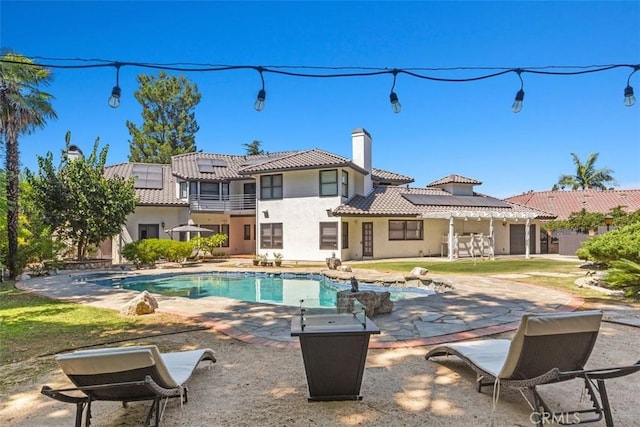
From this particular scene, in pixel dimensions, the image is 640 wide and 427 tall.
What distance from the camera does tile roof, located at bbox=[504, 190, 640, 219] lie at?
98.6 ft

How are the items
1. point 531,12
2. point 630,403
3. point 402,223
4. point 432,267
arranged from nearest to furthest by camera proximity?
1. point 630,403
2. point 531,12
3. point 432,267
4. point 402,223

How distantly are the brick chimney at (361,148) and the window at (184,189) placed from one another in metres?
11.1

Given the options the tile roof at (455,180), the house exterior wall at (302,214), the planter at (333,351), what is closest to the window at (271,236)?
the house exterior wall at (302,214)

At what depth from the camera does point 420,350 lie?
5.30 meters

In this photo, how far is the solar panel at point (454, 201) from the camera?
24.1m

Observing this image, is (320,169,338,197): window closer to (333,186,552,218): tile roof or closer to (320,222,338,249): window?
(333,186,552,218): tile roof

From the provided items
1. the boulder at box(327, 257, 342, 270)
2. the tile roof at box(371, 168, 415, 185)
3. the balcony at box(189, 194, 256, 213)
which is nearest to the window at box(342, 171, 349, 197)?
the boulder at box(327, 257, 342, 270)

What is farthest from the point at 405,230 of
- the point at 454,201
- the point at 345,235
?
the point at 454,201

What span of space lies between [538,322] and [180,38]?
9.71 m

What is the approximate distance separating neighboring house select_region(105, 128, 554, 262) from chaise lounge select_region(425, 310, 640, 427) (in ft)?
55.1

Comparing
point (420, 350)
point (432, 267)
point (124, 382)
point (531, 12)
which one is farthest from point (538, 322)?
point (432, 267)

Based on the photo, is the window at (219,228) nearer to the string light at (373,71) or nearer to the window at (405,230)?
the window at (405,230)

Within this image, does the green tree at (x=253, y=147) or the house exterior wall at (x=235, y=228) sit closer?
the house exterior wall at (x=235, y=228)

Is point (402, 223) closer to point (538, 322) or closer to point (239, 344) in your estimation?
point (239, 344)
